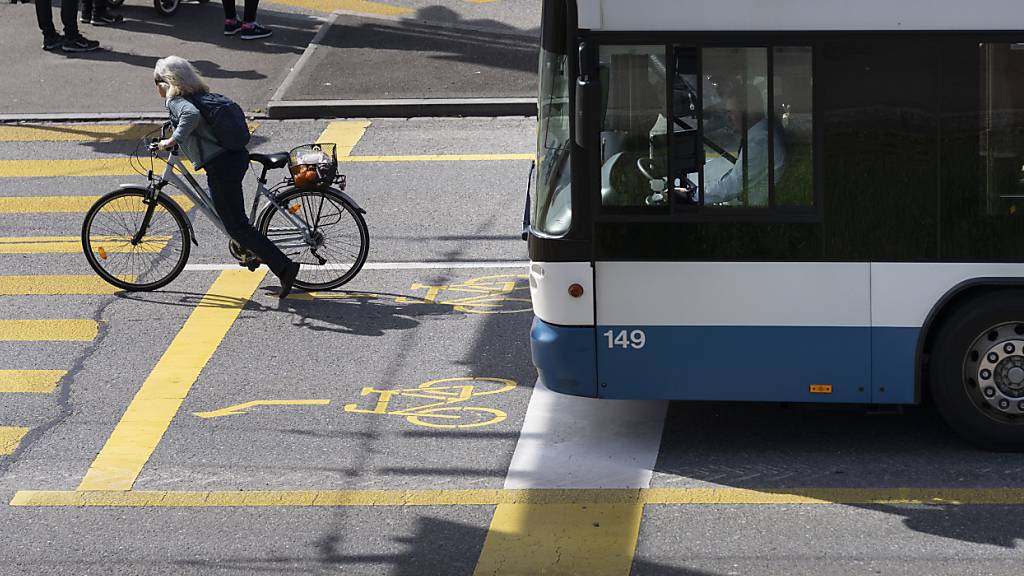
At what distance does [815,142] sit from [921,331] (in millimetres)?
1124

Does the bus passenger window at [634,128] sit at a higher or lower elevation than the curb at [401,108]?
lower

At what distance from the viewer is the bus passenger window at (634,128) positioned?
759cm

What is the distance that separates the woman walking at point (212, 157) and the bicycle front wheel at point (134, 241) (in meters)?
0.48

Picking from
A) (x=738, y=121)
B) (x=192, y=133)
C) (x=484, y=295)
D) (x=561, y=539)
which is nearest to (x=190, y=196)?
(x=192, y=133)

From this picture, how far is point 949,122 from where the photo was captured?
7.51 metres

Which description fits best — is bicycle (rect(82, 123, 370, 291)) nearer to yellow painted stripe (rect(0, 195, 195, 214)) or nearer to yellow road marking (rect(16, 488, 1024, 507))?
yellow painted stripe (rect(0, 195, 195, 214))

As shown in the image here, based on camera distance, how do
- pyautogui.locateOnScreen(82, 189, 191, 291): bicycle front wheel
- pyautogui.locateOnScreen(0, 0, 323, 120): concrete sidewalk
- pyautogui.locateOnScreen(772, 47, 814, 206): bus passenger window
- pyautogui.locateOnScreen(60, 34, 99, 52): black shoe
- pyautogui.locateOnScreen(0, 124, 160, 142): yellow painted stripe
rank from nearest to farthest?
pyautogui.locateOnScreen(772, 47, 814, 206): bus passenger window → pyautogui.locateOnScreen(82, 189, 191, 291): bicycle front wheel → pyautogui.locateOnScreen(0, 124, 160, 142): yellow painted stripe → pyautogui.locateOnScreen(0, 0, 323, 120): concrete sidewalk → pyautogui.locateOnScreen(60, 34, 99, 52): black shoe

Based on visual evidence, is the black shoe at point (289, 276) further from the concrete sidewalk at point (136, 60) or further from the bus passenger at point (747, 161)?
the concrete sidewalk at point (136, 60)

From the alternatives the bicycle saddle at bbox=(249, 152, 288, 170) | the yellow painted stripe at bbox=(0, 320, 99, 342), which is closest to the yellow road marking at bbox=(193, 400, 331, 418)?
the yellow painted stripe at bbox=(0, 320, 99, 342)

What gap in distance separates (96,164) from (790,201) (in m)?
8.78

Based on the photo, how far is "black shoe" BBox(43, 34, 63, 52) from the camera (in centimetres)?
1834

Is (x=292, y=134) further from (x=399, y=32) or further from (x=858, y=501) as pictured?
(x=858, y=501)

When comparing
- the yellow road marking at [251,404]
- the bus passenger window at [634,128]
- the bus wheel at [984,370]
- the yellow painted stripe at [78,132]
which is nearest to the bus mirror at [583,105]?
the bus passenger window at [634,128]

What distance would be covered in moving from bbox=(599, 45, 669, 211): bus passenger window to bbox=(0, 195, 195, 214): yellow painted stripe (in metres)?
6.42
